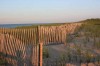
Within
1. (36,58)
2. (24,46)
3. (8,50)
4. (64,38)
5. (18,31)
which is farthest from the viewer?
(64,38)

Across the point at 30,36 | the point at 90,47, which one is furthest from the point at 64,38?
the point at 30,36

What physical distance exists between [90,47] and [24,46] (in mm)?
6216

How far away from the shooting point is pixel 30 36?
13.4 metres

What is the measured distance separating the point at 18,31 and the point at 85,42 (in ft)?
16.9

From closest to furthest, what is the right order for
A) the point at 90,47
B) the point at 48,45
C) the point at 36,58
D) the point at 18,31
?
the point at 36,58
the point at 18,31
the point at 90,47
the point at 48,45

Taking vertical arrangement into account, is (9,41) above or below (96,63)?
above

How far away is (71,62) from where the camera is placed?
9828mm

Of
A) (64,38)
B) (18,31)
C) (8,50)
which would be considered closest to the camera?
(8,50)

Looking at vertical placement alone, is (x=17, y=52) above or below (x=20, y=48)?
below

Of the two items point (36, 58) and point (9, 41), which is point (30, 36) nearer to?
point (9, 41)

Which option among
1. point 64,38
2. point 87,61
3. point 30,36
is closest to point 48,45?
point 64,38

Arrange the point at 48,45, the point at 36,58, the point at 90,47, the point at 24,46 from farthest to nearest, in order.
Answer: the point at 48,45
the point at 90,47
the point at 24,46
the point at 36,58

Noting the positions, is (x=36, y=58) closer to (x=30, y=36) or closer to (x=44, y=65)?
(x=44, y=65)

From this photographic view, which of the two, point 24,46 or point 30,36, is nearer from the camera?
point 24,46
